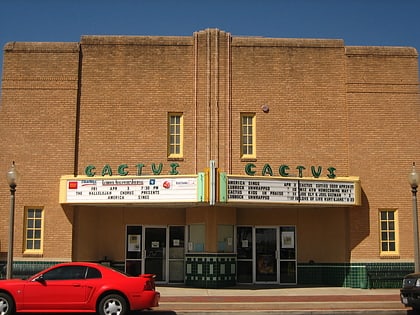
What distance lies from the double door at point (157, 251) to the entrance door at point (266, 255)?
2.83 metres

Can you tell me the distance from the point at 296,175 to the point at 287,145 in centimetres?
114

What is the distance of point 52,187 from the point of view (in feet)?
73.1

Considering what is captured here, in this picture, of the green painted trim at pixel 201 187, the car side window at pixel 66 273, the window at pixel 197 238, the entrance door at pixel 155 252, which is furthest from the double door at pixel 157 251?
the car side window at pixel 66 273

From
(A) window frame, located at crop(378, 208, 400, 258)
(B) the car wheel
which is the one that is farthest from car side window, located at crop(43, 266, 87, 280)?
(A) window frame, located at crop(378, 208, 400, 258)

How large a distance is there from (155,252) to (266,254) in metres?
4.18

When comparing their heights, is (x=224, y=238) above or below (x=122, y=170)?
below

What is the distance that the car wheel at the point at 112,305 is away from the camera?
1488cm

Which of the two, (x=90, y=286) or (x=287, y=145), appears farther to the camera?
(x=287, y=145)

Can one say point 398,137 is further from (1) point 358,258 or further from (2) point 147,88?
(2) point 147,88

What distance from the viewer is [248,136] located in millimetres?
23031

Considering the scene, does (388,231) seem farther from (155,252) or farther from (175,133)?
(155,252)

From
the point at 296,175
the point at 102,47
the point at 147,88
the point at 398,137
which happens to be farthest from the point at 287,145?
the point at 102,47

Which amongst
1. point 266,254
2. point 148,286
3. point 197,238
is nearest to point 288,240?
point 266,254

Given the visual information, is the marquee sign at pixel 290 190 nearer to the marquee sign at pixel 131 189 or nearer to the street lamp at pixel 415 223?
the marquee sign at pixel 131 189
